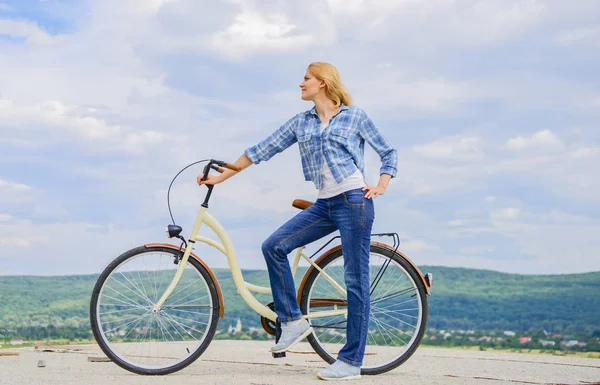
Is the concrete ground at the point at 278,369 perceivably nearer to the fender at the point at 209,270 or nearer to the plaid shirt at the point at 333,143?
the fender at the point at 209,270

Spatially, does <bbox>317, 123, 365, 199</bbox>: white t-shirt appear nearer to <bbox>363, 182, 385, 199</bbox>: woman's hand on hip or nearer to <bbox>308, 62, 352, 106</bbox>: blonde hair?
<bbox>363, 182, 385, 199</bbox>: woman's hand on hip

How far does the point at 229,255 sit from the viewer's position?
17.4 feet

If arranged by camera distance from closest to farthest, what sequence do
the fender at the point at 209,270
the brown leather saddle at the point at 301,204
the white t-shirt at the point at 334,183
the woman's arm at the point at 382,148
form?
1. the white t-shirt at the point at 334,183
2. the woman's arm at the point at 382,148
3. the brown leather saddle at the point at 301,204
4. the fender at the point at 209,270

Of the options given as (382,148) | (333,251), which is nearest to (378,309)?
(333,251)

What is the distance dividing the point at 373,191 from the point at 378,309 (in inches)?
42.9

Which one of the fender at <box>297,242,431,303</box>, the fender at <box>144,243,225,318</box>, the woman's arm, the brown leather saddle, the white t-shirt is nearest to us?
the white t-shirt

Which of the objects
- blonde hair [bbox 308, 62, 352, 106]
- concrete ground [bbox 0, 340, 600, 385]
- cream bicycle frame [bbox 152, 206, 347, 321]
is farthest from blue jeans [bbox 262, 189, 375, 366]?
blonde hair [bbox 308, 62, 352, 106]

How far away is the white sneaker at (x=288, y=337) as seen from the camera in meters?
5.20

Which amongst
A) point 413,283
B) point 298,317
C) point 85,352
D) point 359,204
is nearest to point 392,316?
point 413,283

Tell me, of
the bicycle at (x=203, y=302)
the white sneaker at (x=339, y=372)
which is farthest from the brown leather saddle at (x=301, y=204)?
the white sneaker at (x=339, y=372)

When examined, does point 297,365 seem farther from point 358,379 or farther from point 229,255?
point 229,255

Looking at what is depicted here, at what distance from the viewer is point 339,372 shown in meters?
5.11

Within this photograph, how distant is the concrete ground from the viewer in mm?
5074

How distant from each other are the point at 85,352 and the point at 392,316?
10.2ft
